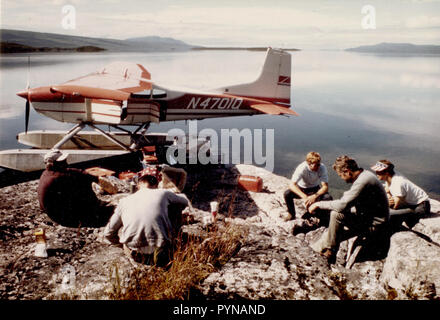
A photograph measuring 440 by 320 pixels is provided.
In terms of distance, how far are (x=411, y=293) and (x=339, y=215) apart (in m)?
0.96

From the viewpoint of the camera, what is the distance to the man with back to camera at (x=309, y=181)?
4.41m

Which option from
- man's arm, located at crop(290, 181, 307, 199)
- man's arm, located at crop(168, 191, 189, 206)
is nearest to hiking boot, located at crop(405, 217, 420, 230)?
man's arm, located at crop(290, 181, 307, 199)

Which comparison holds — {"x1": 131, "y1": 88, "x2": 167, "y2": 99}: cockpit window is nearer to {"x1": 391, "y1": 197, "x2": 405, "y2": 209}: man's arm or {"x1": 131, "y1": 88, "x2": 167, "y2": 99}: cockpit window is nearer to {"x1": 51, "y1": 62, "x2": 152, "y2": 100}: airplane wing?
{"x1": 51, "y1": 62, "x2": 152, "y2": 100}: airplane wing

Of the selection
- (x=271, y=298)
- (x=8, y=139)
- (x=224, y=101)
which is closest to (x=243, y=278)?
(x=271, y=298)

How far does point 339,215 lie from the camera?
10.8ft

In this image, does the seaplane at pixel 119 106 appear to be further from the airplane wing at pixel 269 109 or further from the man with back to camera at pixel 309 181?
the man with back to camera at pixel 309 181

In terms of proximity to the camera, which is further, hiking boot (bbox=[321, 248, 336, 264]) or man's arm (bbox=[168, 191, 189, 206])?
hiking boot (bbox=[321, 248, 336, 264])

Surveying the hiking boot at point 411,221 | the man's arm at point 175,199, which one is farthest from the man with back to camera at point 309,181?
the man's arm at point 175,199

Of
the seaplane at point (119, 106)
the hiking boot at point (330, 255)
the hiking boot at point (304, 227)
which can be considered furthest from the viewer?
the seaplane at point (119, 106)

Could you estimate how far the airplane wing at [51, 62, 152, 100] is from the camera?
640 centimetres

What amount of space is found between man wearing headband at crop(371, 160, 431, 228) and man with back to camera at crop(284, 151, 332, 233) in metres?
0.92

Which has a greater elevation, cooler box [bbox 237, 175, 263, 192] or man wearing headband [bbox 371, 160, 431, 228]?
man wearing headband [bbox 371, 160, 431, 228]

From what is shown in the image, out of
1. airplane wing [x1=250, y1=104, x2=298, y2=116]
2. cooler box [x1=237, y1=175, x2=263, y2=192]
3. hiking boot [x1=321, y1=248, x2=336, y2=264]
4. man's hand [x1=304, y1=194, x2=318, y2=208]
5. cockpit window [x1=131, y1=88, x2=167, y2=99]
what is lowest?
hiking boot [x1=321, y1=248, x2=336, y2=264]

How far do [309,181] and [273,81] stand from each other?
5743 mm
